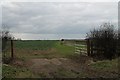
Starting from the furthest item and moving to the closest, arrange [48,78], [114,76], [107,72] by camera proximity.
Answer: [107,72]
[114,76]
[48,78]

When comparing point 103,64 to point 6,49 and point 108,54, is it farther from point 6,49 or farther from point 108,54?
point 6,49

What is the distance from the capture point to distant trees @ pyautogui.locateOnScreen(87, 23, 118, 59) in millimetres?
19531

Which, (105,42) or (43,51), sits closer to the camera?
(105,42)

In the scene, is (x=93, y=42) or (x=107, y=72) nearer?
(x=107, y=72)

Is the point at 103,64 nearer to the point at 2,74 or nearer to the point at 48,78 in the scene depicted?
the point at 48,78

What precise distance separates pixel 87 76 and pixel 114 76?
1.23 meters

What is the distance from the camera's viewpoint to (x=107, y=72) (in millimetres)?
12883

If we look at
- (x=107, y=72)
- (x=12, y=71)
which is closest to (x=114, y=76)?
(x=107, y=72)

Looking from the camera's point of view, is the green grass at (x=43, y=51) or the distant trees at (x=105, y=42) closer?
the distant trees at (x=105, y=42)

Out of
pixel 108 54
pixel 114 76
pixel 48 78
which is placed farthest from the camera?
pixel 108 54

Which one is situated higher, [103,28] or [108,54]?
[103,28]

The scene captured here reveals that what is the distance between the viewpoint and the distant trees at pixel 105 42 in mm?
19531

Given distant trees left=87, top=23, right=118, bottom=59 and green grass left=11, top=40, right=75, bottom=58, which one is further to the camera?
green grass left=11, top=40, right=75, bottom=58

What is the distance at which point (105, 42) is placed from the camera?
1972 centimetres
